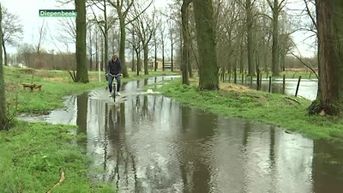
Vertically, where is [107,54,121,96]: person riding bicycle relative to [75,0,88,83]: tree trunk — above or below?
below

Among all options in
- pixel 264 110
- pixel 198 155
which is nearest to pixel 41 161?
pixel 198 155

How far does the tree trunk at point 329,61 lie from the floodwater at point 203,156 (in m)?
2.09

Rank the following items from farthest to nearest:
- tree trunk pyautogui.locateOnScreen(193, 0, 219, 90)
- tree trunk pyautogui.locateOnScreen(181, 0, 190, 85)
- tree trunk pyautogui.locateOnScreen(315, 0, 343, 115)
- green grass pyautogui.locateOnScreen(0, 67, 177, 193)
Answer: tree trunk pyautogui.locateOnScreen(181, 0, 190, 85) → tree trunk pyautogui.locateOnScreen(193, 0, 219, 90) → tree trunk pyautogui.locateOnScreen(315, 0, 343, 115) → green grass pyautogui.locateOnScreen(0, 67, 177, 193)

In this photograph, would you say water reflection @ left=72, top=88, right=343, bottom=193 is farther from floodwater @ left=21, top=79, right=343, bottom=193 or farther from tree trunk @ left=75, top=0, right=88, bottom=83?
tree trunk @ left=75, top=0, right=88, bottom=83

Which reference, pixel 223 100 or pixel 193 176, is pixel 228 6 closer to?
pixel 223 100

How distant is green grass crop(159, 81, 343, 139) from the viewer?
1156cm

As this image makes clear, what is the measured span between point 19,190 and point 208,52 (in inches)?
640

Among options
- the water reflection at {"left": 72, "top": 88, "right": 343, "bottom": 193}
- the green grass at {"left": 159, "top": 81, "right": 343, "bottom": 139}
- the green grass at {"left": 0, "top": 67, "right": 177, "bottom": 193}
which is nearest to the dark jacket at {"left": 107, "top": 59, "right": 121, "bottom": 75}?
the green grass at {"left": 159, "top": 81, "right": 343, "bottom": 139}

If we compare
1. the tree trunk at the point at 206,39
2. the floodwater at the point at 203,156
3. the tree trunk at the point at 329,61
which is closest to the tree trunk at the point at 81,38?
the tree trunk at the point at 206,39

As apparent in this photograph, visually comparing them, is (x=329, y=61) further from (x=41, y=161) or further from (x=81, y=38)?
(x=81, y=38)

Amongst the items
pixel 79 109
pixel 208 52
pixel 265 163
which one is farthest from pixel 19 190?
pixel 208 52

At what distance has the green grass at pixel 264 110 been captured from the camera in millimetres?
11557

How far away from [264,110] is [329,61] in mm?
2753

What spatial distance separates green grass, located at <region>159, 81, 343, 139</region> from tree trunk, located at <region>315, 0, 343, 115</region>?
595 mm
